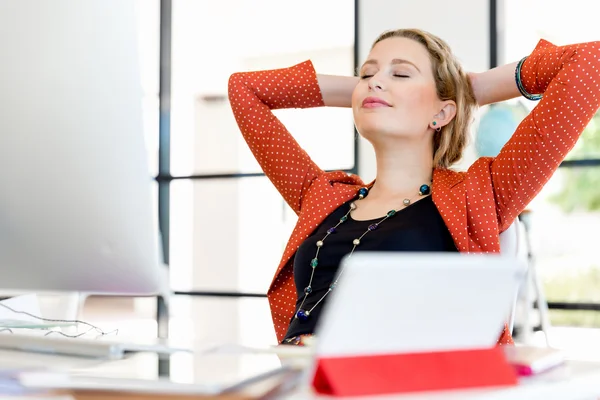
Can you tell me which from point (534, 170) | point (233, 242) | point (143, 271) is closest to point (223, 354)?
point (143, 271)

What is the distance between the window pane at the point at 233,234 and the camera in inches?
251

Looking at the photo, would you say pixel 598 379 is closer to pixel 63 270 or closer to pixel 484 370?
pixel 484 370

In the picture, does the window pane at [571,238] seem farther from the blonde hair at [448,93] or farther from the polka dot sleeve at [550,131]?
the polka dot sleeve at [550,131]

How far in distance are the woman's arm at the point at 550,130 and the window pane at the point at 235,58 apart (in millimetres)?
4160

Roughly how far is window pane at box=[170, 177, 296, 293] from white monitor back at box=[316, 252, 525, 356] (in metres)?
5.44

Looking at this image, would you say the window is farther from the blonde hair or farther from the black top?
the black top

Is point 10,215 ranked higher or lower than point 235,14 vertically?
lower

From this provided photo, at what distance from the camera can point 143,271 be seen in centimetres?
69

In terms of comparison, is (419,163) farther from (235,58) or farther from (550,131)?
(235,58)

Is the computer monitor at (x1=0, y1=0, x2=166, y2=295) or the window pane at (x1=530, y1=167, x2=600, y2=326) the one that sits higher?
the computer monitor at (x1=0, y1=0, x2=166, y2=295)

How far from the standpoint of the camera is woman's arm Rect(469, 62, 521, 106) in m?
1.67

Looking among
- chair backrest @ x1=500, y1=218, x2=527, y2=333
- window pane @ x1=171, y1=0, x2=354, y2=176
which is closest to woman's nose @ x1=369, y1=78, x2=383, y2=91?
chair backrest @ x1=500, y1=218, x2=527, y2=333

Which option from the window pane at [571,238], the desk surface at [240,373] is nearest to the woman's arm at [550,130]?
the desk surface at [240,373]

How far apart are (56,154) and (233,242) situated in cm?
652
